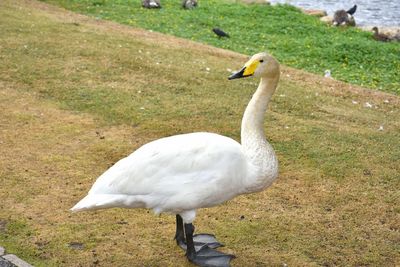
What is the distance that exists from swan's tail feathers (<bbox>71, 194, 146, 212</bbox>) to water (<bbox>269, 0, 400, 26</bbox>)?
640 inches

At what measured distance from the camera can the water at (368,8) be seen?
20.7 meters

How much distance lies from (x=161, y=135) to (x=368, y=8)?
1751cm

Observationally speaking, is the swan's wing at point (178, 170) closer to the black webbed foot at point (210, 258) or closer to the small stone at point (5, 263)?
the black webbed foot at point (210, 258)

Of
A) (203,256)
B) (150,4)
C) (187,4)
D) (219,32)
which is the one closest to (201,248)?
(203,256)

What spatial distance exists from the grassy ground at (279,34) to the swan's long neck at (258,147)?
23.0 feet

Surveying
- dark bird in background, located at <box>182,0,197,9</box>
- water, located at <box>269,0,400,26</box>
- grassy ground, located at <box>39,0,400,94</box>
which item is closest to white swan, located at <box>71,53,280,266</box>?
grassy ground, located at <box>39,0,400,94</box>

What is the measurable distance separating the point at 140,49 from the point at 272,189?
223 inches

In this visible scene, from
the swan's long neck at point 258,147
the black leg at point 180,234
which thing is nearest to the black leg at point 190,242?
the black leg at point 180,234

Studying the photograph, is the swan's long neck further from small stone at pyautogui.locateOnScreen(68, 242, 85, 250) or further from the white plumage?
small stone at pyautogui.locateOnScreen(68, 242, 85, 250)

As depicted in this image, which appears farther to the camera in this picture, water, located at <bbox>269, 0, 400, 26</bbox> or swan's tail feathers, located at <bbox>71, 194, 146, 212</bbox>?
water, located at <bbox>269, 0, 400, 26</bbox>

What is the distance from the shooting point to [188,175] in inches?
183

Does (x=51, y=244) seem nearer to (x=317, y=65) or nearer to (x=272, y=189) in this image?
(x=272, y=189)

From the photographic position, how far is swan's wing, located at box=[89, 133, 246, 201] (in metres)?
4.63

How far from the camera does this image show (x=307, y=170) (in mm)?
6855
